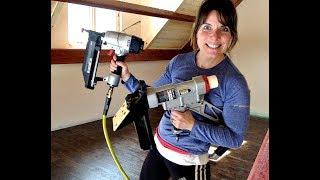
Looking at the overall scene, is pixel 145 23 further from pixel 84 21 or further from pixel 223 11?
pixel 223 11

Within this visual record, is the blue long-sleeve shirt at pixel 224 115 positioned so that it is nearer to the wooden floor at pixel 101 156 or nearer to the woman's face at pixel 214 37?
the woman's face at pixel 214 37

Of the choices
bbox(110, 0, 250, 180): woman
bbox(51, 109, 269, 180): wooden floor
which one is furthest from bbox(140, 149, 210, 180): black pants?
bbox(51, 109, 269, 180): wooden floor

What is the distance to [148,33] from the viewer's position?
4.16 m

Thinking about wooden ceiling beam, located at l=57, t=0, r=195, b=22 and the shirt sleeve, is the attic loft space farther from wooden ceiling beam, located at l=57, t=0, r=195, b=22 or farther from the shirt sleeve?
the shirt sleeve

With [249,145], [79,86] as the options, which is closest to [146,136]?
[249,145]

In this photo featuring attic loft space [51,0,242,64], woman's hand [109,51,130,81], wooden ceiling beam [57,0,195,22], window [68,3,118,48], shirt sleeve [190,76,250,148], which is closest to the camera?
shirt sleeve [190,76,250,148]

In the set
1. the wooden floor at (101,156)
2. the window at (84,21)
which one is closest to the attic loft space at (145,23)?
the window at (84,21)

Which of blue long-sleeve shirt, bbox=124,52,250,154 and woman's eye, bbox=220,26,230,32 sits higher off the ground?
woman's eye, bbox=220,26,230,32

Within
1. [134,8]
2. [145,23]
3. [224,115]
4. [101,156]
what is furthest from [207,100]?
[145,23]

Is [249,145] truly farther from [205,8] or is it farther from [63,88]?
[205,8]

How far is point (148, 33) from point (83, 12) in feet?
3.11

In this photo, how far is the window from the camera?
350 centimetres

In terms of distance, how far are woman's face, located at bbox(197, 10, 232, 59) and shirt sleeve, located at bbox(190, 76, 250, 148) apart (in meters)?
0.12
